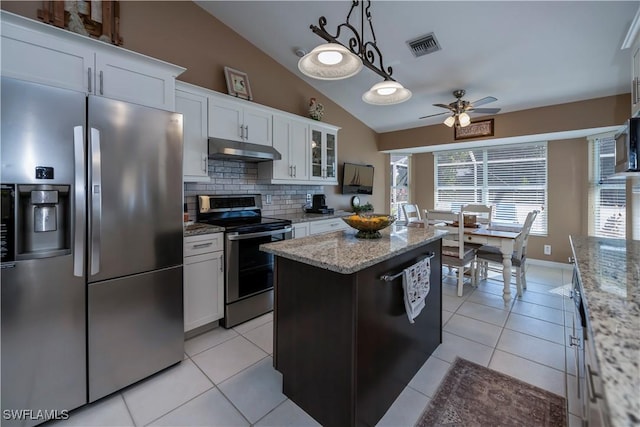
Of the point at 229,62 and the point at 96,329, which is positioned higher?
the point at 229,62

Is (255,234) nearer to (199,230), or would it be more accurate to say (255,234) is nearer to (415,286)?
(199,230)

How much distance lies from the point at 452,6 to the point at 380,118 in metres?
2.66

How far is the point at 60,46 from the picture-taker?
172 cm

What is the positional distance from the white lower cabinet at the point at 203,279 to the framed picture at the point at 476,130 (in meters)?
4.30

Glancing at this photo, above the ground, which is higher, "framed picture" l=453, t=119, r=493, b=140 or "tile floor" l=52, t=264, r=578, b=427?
"framed picture" l=453, t=119, r=493, b=140

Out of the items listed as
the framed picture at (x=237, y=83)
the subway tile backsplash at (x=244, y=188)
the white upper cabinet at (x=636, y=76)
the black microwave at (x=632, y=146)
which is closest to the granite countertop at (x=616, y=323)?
the black microwave at (x=632, y=146)

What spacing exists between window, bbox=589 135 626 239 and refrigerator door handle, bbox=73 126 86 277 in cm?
592

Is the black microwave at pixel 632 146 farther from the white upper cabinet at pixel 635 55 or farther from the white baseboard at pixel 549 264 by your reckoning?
the white baseboard at pixel 549 264

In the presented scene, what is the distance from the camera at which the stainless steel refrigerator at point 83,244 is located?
141 cm

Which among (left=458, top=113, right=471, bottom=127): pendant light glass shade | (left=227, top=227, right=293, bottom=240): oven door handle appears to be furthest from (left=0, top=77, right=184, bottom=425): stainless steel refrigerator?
(left=458, top=113, right=471, bottom=127): pendant light glass shade

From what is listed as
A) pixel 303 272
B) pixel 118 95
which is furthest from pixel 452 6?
pixel 118 95

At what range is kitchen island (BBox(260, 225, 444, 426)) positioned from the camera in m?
1.37

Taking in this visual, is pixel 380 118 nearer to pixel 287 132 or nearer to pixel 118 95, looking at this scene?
pixel 287 132

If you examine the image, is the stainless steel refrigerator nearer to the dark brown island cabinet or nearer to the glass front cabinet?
the dark brown island cabinet
